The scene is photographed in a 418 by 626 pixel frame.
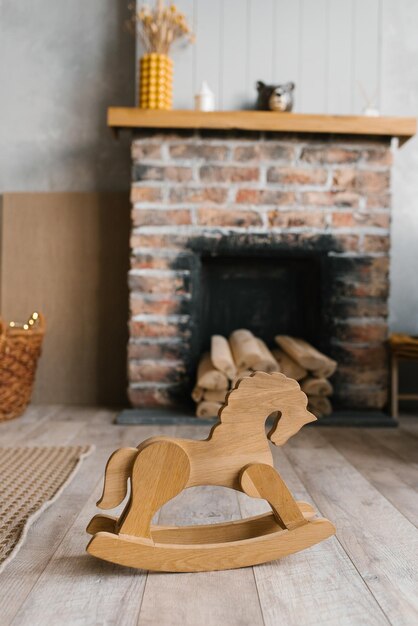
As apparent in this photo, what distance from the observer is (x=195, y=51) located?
114 inches

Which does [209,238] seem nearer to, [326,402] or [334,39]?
[326,402]

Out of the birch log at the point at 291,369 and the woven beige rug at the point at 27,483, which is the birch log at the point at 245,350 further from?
the woven beige rug at the point at 27,483

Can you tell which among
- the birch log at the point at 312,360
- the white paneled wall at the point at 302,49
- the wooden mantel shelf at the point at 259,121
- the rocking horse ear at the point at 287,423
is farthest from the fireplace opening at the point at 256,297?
the rocking horse ear at the point at 287,423

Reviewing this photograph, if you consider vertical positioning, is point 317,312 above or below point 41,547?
above

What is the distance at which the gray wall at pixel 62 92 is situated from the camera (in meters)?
3.18

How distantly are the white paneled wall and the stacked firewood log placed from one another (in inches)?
44.4

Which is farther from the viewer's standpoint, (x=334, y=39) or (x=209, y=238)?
(x=334, y=39)

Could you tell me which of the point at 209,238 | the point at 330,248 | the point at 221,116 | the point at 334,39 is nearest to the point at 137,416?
the point at 209,238

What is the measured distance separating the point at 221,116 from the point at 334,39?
74 cm

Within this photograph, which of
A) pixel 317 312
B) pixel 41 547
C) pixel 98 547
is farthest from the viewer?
→ pixel 317 312

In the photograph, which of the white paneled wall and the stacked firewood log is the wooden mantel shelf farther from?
the stacked firewood log

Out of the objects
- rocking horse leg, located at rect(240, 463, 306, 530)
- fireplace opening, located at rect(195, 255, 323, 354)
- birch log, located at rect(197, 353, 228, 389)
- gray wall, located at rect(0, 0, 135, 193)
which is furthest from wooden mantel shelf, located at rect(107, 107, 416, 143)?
rocking horse leg, located at rect(240, 463, 306, 530)

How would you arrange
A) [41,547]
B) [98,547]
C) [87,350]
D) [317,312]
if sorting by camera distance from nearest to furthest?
[98,547], [41,547], [317,312], [87,350]

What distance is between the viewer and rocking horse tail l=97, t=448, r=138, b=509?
3.64ft
